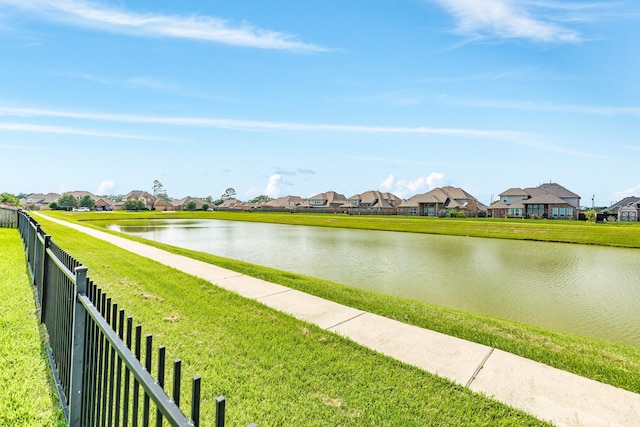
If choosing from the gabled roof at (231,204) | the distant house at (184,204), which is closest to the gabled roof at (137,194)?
the distant house at (184,204)

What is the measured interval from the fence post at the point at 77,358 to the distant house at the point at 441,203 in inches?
2736

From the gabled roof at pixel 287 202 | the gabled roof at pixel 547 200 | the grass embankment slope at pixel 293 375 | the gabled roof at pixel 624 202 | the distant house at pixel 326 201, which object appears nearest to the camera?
the grass embankment slope at pixel 293 375

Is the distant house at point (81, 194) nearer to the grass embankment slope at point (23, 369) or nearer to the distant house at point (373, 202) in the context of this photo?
the distant house at point (373, 202)

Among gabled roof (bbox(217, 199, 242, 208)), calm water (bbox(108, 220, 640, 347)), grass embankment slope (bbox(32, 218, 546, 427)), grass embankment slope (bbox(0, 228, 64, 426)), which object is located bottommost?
calm water (bbox(108, 220, 640, 347))

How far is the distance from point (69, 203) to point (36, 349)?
11972 centimetres

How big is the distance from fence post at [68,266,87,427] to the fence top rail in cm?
43

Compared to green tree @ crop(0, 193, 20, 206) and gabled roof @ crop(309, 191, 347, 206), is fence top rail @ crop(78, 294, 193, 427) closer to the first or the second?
green tree @ crop(0, 193, 20, 206)

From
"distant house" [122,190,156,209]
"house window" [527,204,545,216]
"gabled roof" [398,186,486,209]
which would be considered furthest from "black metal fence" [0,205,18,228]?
"distant house" [122,190,156,209]

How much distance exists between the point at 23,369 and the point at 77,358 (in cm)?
174

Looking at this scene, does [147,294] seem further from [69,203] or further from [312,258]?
[69,203]

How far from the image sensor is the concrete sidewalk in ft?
10.8

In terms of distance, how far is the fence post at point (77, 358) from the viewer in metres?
2.55

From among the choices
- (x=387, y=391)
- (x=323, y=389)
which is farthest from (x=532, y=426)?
(x=323, y=389)

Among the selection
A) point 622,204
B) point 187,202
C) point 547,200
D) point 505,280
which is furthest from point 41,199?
point 622,204
